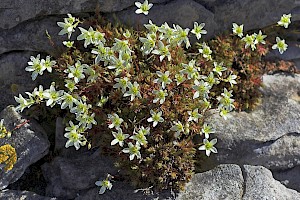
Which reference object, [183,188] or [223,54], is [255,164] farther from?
[223,54]

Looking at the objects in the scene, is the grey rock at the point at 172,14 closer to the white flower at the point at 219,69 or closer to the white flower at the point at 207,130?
the white flower at the point at 219,69

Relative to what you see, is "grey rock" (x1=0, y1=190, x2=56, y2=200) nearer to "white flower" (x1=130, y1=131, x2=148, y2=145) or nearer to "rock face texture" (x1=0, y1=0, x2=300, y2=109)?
"rock face texture" (x1=0, y1=0, x2=300, y2=109)

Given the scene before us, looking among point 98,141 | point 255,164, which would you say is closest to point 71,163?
point 98,141

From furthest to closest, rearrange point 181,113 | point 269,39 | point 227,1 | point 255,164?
point 269,39 → point 227,1 → point 255,164 → point 181,113

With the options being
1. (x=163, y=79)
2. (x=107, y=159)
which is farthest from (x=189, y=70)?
(x=107, y=159)

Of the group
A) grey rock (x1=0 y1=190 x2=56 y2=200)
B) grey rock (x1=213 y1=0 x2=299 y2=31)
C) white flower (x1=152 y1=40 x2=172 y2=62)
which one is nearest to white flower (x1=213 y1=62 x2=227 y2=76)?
white flower (x1=152 y1=40 x2=172 y2=62)

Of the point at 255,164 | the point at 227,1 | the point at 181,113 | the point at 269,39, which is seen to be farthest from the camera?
the point at 269,39

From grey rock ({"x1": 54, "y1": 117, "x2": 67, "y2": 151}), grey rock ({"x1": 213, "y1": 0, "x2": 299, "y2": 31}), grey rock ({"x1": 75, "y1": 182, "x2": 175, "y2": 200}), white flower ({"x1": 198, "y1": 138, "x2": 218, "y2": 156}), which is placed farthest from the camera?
grey rock ({"x1": 213, "y1": 0, "x2": 299, "y2": 31})
